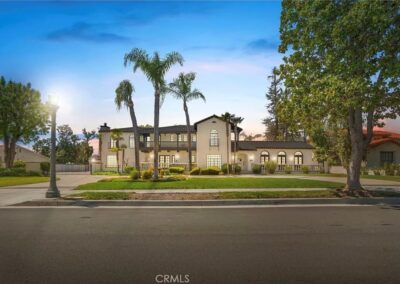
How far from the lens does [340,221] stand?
1055 cm

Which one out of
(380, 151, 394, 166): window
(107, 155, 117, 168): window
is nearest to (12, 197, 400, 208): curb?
(380, 151, 394, 166): window

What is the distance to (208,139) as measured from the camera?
4903 centimetres

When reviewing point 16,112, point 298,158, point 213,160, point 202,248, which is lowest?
point 202,248

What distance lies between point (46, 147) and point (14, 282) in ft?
304

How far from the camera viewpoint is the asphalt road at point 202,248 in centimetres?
553

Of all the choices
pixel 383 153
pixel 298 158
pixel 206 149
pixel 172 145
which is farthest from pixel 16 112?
pixel 383 153

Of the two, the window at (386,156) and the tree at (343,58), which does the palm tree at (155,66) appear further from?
the window at (386,156)

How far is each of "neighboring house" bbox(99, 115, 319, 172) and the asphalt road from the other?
37.0 m

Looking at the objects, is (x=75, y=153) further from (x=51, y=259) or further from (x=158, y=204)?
(x=51, y=259)

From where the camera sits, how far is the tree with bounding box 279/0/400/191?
15.0 metres

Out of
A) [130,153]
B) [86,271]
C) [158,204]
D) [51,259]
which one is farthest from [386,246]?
[130,153]

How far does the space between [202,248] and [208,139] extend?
137 feet

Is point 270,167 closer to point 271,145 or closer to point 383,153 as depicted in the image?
point 271,145

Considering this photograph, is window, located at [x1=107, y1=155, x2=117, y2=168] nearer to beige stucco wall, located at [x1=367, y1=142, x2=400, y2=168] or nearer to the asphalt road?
beige stucco wall, located at [x1=367, y1=142, x2=400, y2=168]
